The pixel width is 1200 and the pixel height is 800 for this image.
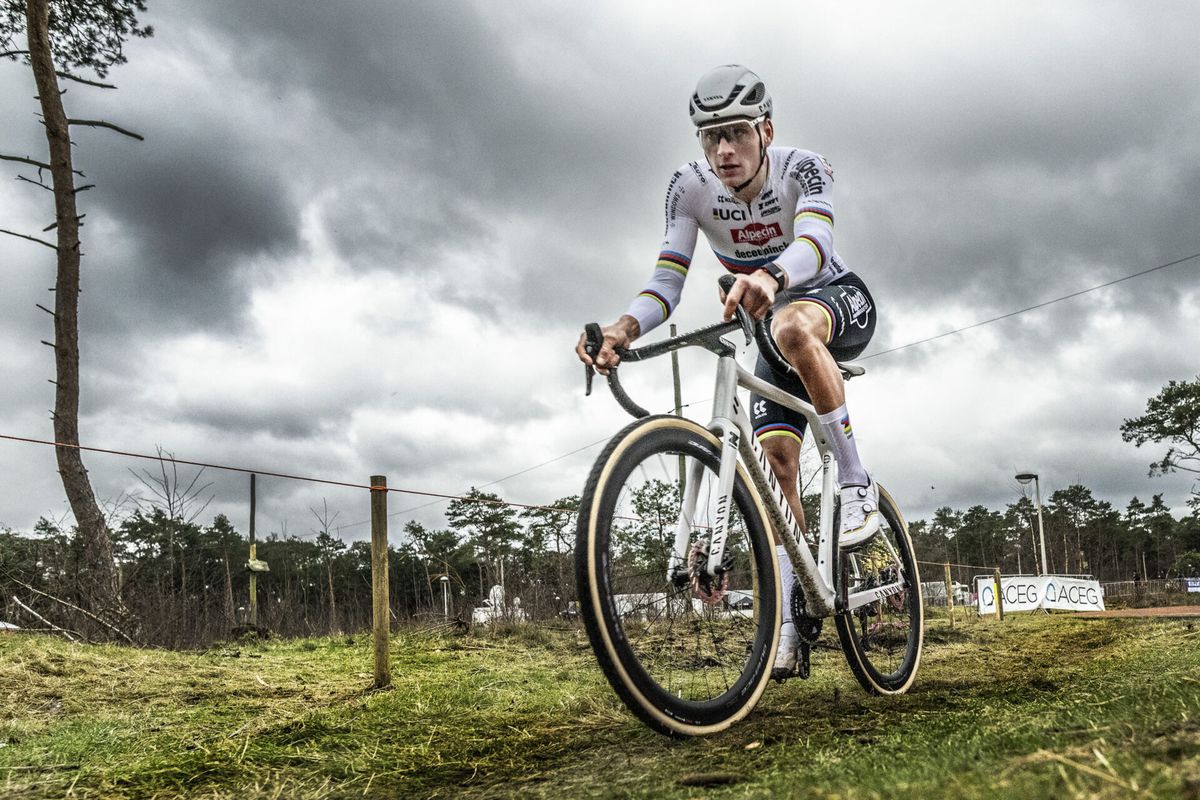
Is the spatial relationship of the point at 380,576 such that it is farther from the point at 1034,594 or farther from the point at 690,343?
the point at 1034,594

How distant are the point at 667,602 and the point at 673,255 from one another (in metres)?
1.46

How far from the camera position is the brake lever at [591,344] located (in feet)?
8.90

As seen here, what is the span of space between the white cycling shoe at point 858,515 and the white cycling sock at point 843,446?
4 centimetres

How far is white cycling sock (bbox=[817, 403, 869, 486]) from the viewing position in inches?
Answer: 126

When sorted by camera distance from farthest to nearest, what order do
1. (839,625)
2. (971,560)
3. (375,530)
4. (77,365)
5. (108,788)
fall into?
(971,560)
(77,365)
(375,530)
(839,625)
(108,788)

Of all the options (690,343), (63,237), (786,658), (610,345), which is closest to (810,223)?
(690,343)

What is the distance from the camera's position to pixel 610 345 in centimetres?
278

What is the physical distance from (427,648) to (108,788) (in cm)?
466

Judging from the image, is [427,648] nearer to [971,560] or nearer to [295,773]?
[295,773]

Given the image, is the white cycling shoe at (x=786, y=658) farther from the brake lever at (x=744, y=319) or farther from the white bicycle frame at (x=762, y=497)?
the brake lever at (x=744, y=319)

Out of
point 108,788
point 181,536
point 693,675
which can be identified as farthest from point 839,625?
point 181,536

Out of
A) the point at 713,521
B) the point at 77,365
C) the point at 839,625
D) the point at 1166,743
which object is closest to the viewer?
the point at 1166,743

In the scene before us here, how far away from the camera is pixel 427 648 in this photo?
6609 millimetres

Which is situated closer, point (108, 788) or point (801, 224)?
point (108, 788)
